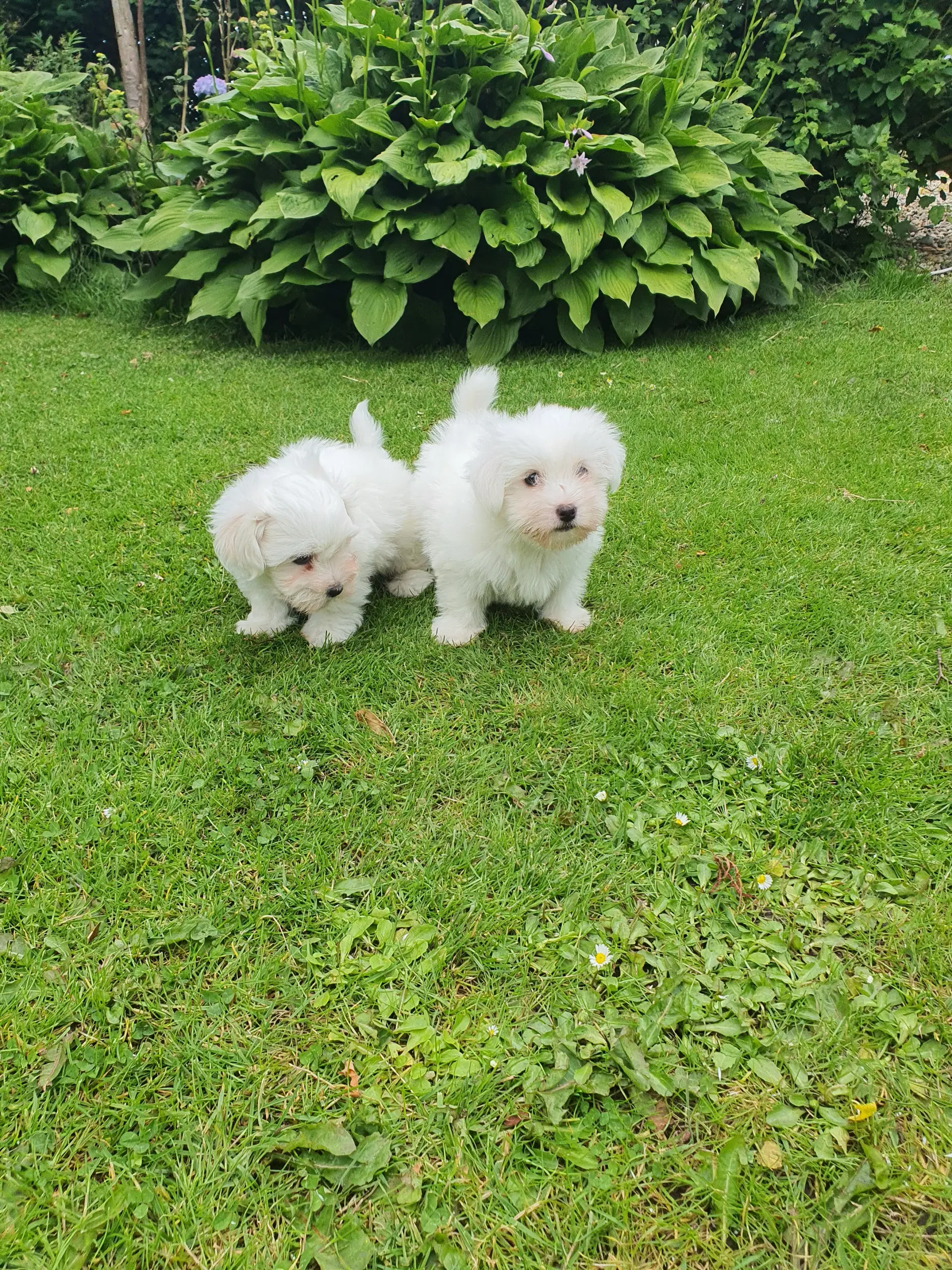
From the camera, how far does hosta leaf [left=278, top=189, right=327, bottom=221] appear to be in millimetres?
5840

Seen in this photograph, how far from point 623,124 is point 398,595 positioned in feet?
16.9

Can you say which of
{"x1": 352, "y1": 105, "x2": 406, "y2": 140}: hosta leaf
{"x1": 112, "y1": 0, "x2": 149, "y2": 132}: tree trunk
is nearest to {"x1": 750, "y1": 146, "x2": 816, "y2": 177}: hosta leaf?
{"x1": 352, "y1": 105, "x2": 406, "y2": 140}: hosta leaf

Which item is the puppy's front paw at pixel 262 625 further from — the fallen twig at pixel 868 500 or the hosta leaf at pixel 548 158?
the hosta leaf at pixel 548 158

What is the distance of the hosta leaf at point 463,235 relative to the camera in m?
5.75

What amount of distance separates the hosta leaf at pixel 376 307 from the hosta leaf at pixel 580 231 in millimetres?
1326

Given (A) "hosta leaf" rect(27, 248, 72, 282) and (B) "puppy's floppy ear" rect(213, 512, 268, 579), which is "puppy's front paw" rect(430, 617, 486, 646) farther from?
(A) "hosta leaf" rect(27, 248, 72, 282)

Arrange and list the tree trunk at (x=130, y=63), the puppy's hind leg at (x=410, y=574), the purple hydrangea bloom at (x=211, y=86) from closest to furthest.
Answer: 1. the puppy's hind leg at (x=410, y=574)
2. the purple hydrangea bloom at (x=211, y=86)
3. the tree trunk at (x=130, y=63)

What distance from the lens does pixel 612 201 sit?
19.2 feet

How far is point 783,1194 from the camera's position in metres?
1.51

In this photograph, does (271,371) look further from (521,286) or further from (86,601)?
(86,601)

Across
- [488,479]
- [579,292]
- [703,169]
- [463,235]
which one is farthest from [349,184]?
[488,479]

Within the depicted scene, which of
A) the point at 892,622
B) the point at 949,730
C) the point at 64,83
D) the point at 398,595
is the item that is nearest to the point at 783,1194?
the point at 949,730

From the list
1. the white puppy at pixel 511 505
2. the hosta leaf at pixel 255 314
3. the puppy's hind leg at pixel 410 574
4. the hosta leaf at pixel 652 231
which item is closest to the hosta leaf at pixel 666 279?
the hosta leaf at pixel 652 231

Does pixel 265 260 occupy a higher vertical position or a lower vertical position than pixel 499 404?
higher
